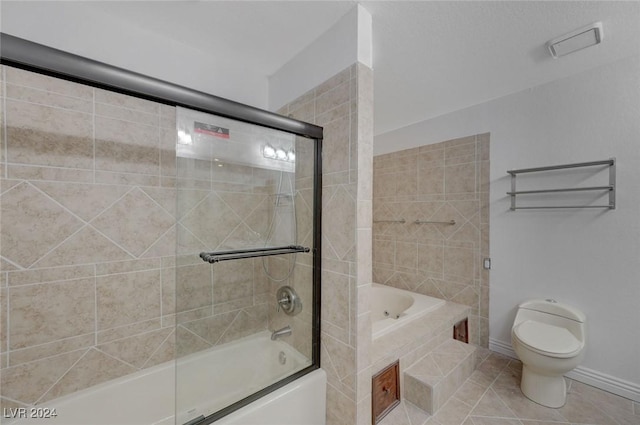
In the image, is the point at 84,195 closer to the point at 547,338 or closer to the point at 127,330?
the point at 127,330

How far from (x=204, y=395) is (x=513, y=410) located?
6.15 feet

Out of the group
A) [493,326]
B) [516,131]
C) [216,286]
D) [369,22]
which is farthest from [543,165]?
[216,286]

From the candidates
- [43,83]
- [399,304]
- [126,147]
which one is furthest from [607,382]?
[43,83]

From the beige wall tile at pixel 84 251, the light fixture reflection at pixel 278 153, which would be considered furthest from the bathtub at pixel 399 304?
the beige wall tile at pixel 84 251

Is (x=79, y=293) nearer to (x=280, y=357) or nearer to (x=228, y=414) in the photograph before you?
(x=228, y=414)

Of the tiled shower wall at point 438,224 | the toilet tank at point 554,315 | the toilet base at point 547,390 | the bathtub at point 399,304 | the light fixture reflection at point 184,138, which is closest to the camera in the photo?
the light fixture reflection at point 184,138

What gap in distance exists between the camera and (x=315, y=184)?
56.7 inches

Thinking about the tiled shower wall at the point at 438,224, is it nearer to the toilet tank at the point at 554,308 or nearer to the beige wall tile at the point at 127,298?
the toilet tank at the point at 554,308

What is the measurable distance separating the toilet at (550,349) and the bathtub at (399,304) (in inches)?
25.8

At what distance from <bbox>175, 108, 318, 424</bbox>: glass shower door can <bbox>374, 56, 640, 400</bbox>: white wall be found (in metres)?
1.83

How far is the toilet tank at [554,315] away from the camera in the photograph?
1.69m

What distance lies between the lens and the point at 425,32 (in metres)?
1.42

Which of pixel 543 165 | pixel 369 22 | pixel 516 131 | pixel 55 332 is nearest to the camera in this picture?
pixel 55 332

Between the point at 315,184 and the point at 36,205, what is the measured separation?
139 cm
